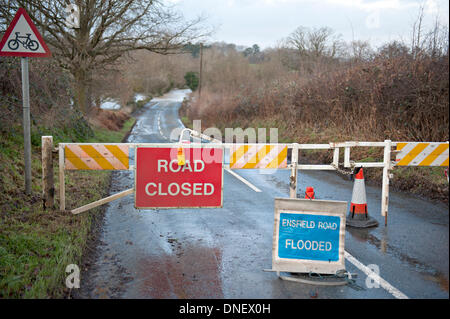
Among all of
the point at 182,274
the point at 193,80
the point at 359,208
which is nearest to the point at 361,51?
the point at 359,208

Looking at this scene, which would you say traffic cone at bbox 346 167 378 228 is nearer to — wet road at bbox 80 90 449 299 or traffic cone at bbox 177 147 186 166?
wet road at bbox 80 90 449 299

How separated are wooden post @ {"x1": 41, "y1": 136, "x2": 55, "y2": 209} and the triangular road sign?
5.29 ft

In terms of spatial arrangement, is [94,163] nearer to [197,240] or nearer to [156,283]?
[197,240]

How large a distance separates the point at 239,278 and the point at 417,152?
12.3 ft

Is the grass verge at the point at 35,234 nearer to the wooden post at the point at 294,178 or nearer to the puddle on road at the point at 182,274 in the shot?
the puddle on road at the point at 182,274

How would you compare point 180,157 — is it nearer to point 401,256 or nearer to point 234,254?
point 234,254

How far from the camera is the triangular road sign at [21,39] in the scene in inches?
275

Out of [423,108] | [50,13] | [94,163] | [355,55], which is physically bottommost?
[94,163]

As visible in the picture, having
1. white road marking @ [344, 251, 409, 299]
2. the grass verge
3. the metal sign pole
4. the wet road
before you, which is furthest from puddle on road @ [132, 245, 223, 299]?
the metal sign pole

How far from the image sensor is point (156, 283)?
16.3 ft

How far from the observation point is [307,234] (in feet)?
17.4

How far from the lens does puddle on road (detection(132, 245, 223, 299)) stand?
470cm

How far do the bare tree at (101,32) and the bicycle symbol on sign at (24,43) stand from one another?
11.9m
